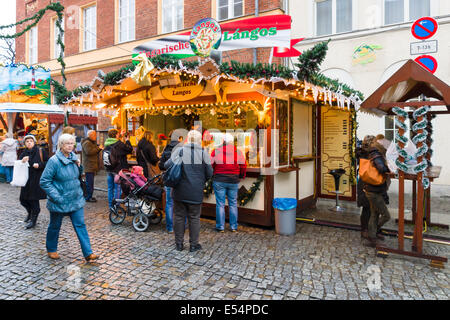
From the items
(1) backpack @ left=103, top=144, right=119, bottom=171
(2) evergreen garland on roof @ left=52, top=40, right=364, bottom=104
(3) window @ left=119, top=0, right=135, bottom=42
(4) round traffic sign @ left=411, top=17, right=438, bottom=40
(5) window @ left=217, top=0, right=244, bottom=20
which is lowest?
(1) backpack @ left=103, top=144, right=119, bottom=171

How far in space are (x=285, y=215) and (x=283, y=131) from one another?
180cm

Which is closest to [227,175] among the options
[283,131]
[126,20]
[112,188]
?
[283,131]

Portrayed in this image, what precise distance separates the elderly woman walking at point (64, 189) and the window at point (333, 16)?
9937 mm

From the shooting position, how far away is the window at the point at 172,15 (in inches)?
536

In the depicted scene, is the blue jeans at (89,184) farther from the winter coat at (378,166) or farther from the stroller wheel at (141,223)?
the winter coat at (378,166)

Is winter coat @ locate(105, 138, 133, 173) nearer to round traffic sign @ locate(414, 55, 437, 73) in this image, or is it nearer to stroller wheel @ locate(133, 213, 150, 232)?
stroller wheel @ locate(133, 213, 150, 232)

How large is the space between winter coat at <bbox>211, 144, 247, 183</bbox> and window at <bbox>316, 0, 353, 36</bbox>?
775 centimetres

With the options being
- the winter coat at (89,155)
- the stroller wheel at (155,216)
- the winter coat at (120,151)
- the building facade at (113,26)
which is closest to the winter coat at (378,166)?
the stroller wheel at (155,216)

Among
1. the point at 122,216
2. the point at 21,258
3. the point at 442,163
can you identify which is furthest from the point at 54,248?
the point at 442,163

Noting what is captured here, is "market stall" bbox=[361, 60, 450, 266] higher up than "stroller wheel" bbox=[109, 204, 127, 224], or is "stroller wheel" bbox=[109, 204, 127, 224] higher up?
"market stall" bbox=[361, 60, 450, 266]

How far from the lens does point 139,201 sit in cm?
630

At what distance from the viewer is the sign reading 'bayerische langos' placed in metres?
6.36

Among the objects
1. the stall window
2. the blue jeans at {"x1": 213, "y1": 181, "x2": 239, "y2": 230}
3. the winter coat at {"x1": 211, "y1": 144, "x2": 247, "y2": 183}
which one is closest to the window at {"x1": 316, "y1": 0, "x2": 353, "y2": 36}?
the stall window

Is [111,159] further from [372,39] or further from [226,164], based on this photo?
[372,39]
